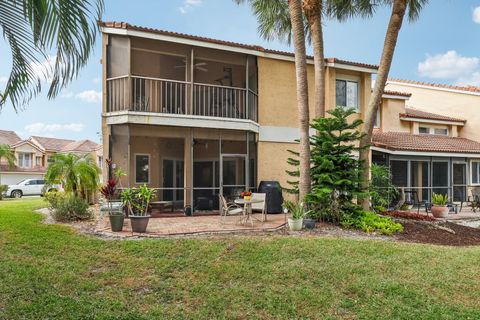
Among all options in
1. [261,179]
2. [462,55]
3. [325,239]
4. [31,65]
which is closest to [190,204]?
[261,179]

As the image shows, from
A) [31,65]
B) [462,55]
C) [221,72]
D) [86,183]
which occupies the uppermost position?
[462,55]

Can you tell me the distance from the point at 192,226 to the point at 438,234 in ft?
26.1

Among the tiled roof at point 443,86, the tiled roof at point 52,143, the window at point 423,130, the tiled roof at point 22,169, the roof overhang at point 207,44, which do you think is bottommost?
the tiled roof at point 22,169

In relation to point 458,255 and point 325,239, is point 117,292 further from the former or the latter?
point 458,255

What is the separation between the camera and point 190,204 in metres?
14.8

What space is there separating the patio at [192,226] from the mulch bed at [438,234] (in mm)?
4020

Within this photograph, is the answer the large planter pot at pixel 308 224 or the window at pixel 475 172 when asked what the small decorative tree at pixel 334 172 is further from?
the window at pixel 475 172

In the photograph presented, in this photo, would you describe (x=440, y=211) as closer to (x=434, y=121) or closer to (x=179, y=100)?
(x=434, y=121)

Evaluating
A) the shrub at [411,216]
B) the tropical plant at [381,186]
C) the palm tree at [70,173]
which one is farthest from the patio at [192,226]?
the shrub at [411,216]

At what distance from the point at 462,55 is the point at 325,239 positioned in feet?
60.5

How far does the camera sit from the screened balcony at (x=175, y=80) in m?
14.1

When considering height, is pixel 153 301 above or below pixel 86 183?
below

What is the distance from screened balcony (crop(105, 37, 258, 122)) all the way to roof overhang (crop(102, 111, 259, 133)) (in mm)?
368

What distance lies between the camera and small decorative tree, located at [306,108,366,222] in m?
12.3
